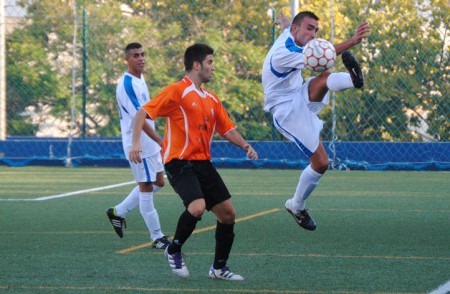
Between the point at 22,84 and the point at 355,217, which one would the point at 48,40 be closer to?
the point at 22,84

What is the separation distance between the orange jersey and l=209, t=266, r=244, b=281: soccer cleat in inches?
29.7

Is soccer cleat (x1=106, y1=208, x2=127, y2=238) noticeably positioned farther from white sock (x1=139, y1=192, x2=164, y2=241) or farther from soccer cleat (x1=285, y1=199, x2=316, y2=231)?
soccer cleat (x1=285, y1=199, x2=316, y2=231)

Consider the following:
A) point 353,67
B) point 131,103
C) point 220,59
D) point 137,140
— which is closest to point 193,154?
point 137,140

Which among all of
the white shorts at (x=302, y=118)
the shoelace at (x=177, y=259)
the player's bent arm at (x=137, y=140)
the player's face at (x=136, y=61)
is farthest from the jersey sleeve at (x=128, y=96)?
the shoelace at (x=177, y=259)

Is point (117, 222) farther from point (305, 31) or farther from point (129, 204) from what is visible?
point (305, 31)

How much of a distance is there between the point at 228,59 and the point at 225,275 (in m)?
14.6

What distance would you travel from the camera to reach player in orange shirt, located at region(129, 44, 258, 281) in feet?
22.1

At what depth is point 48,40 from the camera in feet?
74.5

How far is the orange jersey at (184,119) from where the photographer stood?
6.88 metres

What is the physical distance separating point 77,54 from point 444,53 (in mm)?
7979

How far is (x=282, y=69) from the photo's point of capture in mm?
9242

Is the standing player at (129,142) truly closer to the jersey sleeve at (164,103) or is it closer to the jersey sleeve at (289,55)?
the jersey sleeve at (289,55)

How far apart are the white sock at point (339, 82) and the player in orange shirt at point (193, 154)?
179 centimetres

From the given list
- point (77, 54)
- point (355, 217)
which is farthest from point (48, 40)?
point (355, 217)
